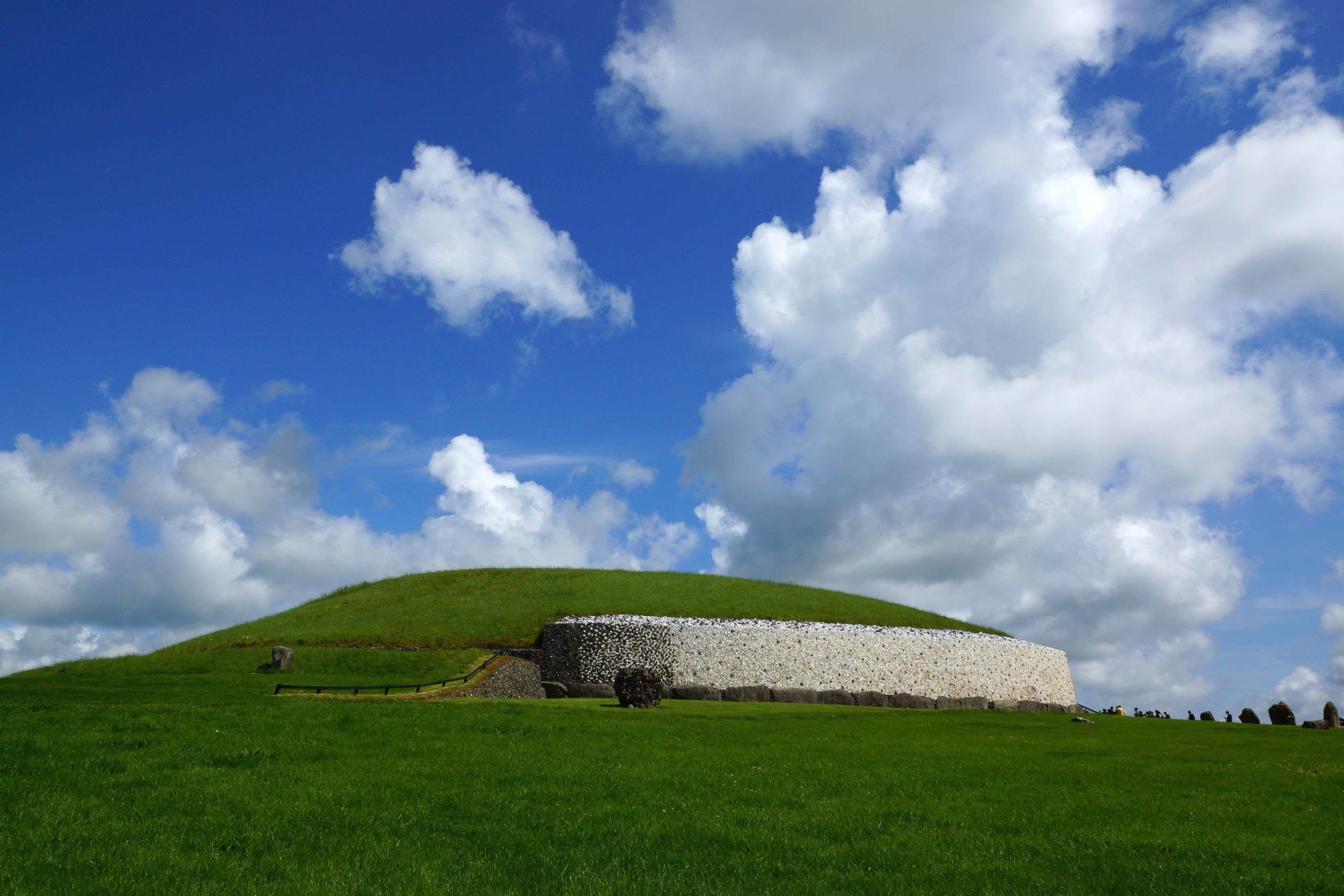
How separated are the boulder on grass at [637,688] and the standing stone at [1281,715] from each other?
35043 millimetres

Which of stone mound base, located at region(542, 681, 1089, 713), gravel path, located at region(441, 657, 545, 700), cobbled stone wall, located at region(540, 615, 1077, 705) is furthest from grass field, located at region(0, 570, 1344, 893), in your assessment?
cobbled stone wall, located at region(540, 615, 1077, 705)

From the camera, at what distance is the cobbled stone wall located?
47656mm

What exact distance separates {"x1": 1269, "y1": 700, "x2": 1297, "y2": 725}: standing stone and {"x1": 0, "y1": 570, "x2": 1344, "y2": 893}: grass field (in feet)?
68.3

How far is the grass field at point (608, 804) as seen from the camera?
960cm

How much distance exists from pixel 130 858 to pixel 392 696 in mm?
23104

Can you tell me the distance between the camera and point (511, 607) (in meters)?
57.7

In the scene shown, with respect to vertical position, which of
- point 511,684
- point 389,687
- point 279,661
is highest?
point 279,661

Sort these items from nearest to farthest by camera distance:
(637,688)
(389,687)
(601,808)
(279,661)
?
(601,808)
(389,687)
(637,688)
(279,661)

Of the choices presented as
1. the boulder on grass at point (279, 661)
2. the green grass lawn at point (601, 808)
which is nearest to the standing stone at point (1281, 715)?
the green grass lawn at point (601, 808)

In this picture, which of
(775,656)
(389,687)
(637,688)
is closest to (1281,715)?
(775,656)

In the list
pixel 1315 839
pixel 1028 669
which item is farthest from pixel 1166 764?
pixel 1028 669

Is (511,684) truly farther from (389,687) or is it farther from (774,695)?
(774,695)

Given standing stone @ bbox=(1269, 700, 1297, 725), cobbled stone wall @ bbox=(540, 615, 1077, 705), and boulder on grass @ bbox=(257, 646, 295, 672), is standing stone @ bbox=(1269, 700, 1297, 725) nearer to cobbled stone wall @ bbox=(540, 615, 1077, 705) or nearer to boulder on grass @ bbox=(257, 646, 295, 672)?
cobbled stone wall @ bbox=(540, 615, 1077, 705)

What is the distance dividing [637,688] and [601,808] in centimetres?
1985
